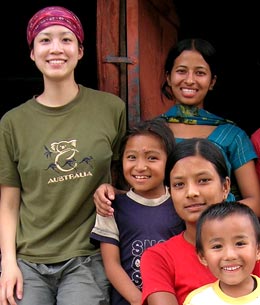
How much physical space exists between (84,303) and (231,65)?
3369 millimetres

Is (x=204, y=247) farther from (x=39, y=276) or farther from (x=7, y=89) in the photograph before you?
(x=7, y=89)

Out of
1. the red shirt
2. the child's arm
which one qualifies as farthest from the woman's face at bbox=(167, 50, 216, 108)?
the red shirt

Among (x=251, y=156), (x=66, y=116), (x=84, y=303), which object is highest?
(x=66, y=116)

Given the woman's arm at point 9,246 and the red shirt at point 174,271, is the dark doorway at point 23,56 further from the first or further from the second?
the red shirt at point 174,271

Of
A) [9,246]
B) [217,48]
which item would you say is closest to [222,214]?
[9,246]

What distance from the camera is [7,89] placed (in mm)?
5992

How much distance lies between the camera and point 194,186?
8.70ft

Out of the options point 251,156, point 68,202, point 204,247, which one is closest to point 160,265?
point 204,247

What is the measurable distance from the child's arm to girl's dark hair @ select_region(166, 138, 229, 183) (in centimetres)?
45

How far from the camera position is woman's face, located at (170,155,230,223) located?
2.64m

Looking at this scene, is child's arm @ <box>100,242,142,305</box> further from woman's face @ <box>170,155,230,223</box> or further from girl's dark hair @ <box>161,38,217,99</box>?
girl's dark hair @ <box>161,38,217,99</box>

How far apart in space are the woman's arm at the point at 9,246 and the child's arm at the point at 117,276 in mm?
396

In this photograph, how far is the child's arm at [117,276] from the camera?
9.20ft

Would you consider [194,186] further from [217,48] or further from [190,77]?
[217,48]
